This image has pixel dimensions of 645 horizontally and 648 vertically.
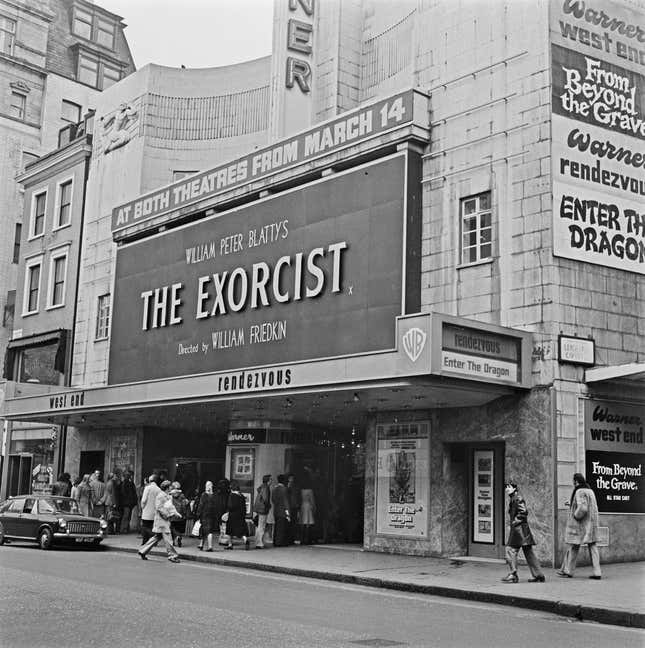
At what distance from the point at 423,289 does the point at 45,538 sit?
10.2 m

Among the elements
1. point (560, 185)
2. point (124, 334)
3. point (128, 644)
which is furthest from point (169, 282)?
point (128, 644)

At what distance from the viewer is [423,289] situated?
20.1 meters

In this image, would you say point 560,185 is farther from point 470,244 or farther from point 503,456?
point 503,456

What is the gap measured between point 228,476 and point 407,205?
9166 millimetres

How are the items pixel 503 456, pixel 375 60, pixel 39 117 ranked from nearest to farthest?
pixel 503 456
pixel 375 60
pixel 39 117

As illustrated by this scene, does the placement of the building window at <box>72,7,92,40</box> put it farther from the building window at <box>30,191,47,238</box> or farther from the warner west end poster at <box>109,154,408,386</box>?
the warner west end poster at <box>109,154,408,386</box>

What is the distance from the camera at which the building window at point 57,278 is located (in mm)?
34531

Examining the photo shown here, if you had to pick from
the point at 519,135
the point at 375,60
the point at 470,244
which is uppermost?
the point at 375,60

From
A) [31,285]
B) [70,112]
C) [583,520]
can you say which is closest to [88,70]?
[70,112]

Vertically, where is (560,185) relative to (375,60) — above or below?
below

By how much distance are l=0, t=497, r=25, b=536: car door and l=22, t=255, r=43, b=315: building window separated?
1483cm

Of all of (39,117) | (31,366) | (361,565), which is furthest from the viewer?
(39,117)

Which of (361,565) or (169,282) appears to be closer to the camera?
(361,565)

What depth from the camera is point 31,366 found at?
118ft
